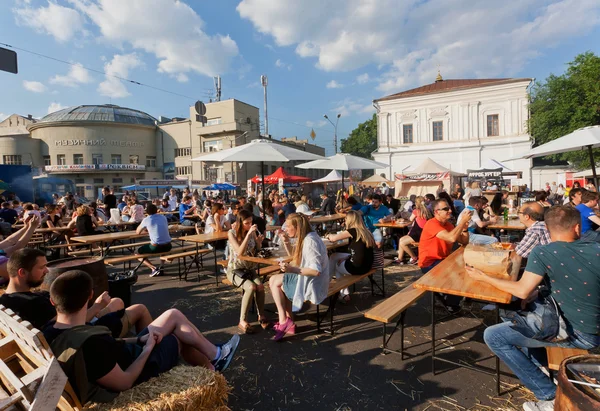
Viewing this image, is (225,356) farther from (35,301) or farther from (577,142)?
(577,142)

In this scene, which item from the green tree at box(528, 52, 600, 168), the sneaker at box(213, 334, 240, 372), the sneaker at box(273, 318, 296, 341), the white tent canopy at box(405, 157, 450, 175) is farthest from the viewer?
the green tree at box(528, 52, 600, 168)

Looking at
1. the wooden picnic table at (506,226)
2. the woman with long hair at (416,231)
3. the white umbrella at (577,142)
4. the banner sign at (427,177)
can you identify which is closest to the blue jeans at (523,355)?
the woman with long hair at (416,231)

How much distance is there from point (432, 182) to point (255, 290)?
2144 centimetres

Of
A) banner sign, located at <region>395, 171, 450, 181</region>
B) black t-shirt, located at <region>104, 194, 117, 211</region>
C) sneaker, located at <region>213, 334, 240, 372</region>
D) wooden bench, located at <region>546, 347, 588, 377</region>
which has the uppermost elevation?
banner sign, located at <region>395, 171, 450, 181</region>

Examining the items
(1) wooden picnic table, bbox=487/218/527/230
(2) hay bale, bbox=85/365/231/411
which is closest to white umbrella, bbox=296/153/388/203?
(1) wooden picnic table, bbox=487/218/527/230

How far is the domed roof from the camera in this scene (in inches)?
2029

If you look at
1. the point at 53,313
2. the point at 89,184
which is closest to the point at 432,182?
the point at 53,313

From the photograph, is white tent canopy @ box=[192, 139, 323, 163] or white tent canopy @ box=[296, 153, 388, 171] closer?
white tent canopy @ box=[192, 139, 323, 163]

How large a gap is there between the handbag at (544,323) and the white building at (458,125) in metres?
32.5

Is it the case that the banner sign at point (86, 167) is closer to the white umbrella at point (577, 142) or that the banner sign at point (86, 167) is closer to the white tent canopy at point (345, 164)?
the white tent canopy at point (345, 164)

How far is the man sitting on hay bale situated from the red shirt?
3.05 m

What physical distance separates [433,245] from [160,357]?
12.0 ft

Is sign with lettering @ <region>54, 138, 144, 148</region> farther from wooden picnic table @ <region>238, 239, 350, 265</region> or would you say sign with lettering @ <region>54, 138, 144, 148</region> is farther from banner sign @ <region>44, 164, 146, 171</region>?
wooden picnic table @ <region>238, 239, 350, 265</region>

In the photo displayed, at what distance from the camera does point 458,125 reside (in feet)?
113
